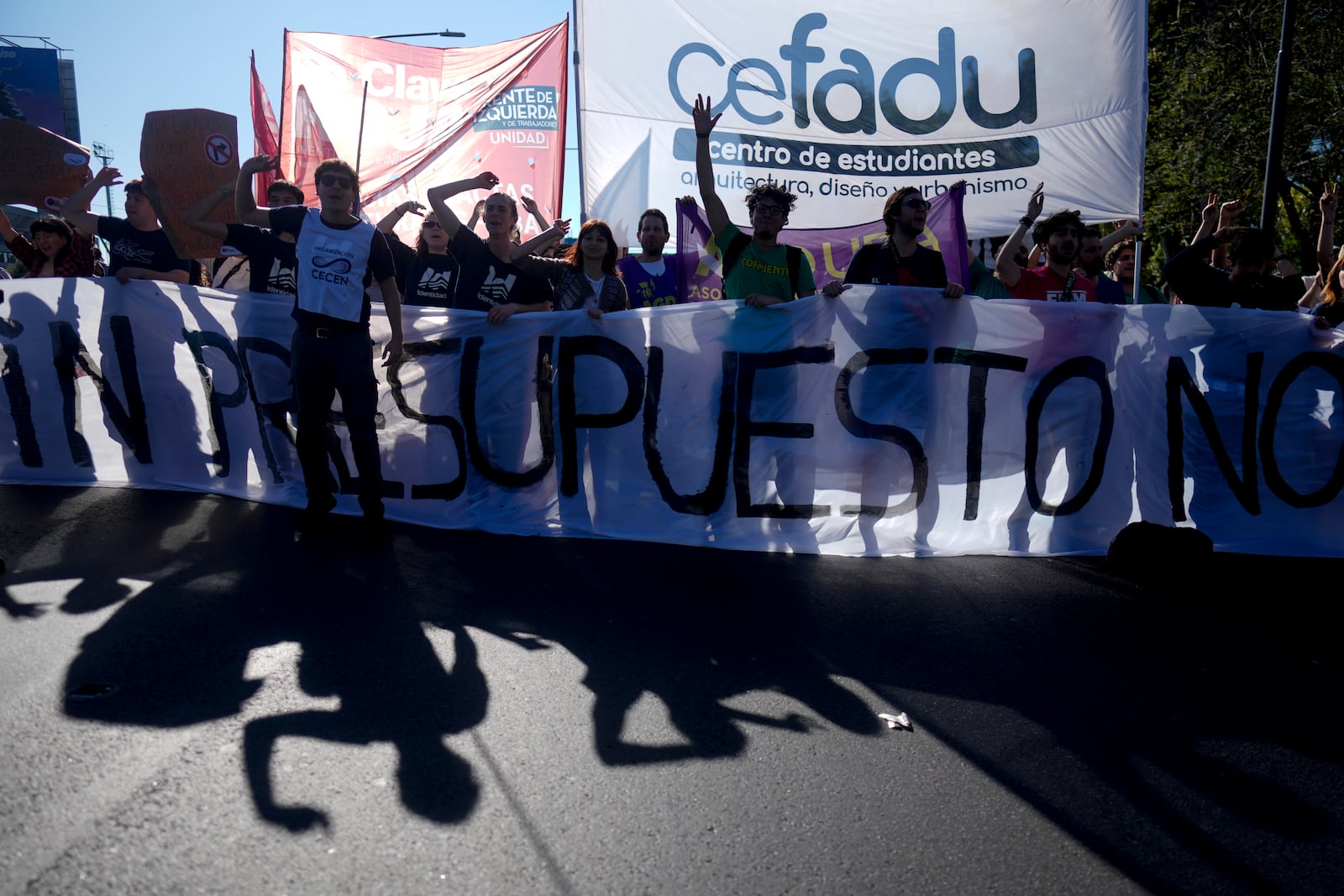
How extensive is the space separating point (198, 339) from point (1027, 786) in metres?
5.10

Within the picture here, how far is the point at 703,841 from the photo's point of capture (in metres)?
2.50

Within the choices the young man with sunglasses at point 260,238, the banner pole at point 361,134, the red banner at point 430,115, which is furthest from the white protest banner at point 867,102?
the banner pole at point 361,134

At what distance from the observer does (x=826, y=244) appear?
25.1 ft

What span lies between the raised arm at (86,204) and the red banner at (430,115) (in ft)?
14.6

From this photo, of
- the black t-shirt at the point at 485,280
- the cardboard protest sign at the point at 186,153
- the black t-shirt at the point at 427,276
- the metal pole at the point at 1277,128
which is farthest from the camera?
the cardboard protest sign at the point at 186,153

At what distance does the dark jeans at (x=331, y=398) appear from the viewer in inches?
209

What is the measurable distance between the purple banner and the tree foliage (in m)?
9.62

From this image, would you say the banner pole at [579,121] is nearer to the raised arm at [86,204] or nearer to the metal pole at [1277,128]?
the raised arm at [86,204]

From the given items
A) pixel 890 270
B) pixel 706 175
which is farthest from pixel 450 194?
pixel 890 270

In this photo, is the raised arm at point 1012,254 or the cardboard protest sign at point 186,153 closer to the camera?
the raised arm at point 1012,254

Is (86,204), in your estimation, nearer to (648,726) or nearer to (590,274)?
(590,274)

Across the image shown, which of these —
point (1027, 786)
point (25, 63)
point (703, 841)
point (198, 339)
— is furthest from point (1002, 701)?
point (25, 63)

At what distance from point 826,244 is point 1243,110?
469 inches

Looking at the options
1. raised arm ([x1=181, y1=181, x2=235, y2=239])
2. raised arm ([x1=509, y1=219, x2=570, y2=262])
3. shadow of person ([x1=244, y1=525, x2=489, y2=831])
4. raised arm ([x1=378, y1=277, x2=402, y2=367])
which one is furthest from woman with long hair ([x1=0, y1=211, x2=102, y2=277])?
shadow of person ([x1=244, y1=525, x2=489, y2=831])
